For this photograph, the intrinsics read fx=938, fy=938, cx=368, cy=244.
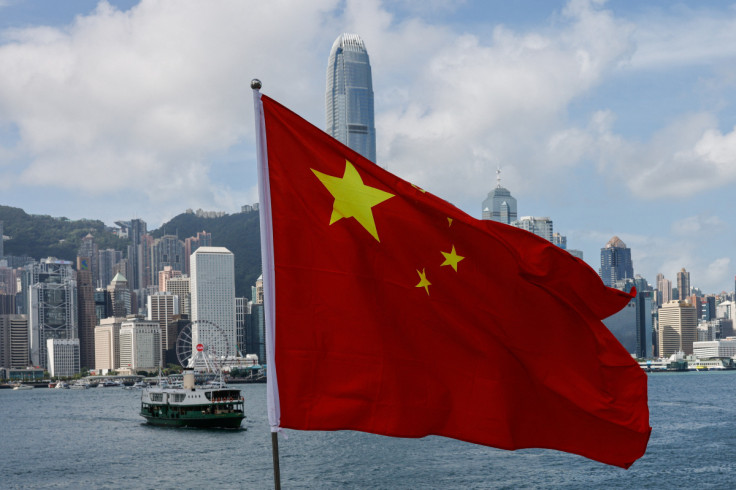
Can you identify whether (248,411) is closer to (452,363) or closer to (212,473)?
(212,473)

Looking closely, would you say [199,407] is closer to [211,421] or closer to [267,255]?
[211,421]

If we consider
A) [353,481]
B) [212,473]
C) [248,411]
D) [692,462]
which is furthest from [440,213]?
[248,411]

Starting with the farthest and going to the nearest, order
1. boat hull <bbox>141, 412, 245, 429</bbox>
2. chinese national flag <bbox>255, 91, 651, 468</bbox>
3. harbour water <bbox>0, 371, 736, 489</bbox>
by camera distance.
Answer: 1. boat hull <bbox>141, 412, 245, 429</bbox>
2. harbour water <bbox>0, 371, 736, 489</bbox>
3. chinese national flag <bbox>255, 91, 651, 468</bbox>

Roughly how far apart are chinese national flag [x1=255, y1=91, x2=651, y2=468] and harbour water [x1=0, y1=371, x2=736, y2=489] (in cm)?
3403

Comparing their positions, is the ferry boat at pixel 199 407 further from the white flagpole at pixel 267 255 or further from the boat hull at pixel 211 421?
the white flagpole at pixel 267 255

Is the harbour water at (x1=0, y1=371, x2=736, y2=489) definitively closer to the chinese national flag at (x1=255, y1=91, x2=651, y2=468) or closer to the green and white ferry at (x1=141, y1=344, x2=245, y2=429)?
the green and white ferry at (x1=141, y1=344, x2=245, y2=429)

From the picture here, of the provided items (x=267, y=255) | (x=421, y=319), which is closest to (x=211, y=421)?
(x=421, y=319)

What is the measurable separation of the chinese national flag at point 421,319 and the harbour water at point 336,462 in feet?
112

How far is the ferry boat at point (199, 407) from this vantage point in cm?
7500

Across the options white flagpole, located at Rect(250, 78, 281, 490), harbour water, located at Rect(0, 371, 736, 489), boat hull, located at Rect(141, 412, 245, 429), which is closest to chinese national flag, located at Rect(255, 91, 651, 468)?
white flagpole, located at Rect(250, 78, 281, 490)

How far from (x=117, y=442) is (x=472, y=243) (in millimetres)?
64777

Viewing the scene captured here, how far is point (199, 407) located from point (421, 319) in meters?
69.7

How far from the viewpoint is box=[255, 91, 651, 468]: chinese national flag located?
8.71 metres

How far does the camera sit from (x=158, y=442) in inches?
2643
